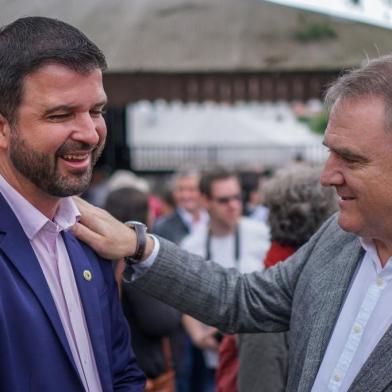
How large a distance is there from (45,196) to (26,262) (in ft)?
0.69

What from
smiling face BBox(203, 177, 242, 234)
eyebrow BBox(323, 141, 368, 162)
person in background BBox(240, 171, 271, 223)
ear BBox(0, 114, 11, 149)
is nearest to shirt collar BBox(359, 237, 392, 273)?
eyebrow BBox(323, 141, 368, 162)

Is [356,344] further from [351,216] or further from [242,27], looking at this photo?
[242,27]

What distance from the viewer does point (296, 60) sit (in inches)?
167

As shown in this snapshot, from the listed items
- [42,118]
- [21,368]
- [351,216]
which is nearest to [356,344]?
[351,216]

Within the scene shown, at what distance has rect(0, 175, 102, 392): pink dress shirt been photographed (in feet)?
6.87

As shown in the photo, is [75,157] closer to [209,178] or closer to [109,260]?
[109,260]

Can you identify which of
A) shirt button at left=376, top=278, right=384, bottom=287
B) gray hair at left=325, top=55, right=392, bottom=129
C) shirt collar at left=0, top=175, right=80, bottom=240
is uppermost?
gray hair at left=325, top=55, right=392, bottom=129

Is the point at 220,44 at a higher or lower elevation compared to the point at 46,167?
higher

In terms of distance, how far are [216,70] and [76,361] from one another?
2.55 meters

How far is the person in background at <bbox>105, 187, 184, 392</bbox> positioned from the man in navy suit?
151 cm

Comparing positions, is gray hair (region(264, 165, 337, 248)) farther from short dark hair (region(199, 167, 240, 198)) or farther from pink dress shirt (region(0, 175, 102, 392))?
short dark hair (region(199, 167, 240, 198))

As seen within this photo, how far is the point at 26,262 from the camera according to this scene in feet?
6.66

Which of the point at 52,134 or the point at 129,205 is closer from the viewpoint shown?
the point at 52,134

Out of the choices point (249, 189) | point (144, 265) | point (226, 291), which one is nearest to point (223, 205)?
point (226, 291)
